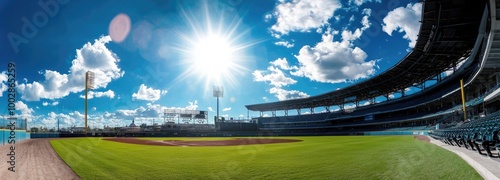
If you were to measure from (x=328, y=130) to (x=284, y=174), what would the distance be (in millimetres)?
84152

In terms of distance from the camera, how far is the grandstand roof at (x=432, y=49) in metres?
28.3

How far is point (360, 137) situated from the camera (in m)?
45.8

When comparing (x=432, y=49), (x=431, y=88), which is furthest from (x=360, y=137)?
(x=431, y=88)

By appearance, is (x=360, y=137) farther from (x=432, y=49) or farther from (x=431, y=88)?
(x=431, y=88)

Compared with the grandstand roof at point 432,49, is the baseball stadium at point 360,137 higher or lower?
lower

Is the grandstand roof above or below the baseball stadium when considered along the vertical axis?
above

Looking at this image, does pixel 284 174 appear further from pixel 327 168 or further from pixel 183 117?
pixel 183 117

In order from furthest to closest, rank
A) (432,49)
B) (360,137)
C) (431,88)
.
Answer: (431,88), (360,137), (432,49)

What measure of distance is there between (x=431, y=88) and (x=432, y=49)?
2021 cm

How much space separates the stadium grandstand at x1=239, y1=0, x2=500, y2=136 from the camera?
28031mm

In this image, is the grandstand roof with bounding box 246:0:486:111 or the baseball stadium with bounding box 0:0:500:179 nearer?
the baseball stadium with bounding box 0:0:500:179

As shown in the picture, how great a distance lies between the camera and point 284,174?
785 cm

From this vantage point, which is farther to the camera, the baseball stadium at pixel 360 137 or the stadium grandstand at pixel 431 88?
the stadium grandstand at pixel 431 88

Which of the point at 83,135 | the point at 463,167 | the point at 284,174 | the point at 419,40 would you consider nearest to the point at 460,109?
the point at 419,40
